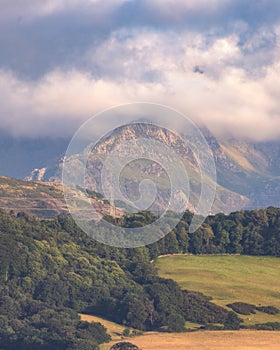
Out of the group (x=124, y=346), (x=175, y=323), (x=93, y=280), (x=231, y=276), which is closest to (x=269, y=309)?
(x=175, y=323)

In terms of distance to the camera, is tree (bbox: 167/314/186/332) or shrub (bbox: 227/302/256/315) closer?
tree (bbox: 167/314/186/332)

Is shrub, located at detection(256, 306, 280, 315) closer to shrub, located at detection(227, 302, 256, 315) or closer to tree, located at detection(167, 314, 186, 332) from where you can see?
shrub, located at detection(227, 302, 256, 315)

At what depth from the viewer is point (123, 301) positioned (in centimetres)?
13200

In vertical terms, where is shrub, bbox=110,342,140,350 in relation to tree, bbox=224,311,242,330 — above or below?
below

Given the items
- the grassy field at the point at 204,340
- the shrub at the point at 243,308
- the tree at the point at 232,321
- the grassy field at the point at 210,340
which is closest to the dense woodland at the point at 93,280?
the tree at the point at 232,321

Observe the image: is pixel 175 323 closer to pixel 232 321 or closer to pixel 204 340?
pixel 232 321

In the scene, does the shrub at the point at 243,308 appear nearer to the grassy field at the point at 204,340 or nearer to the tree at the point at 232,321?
the tree at the point at 232,321

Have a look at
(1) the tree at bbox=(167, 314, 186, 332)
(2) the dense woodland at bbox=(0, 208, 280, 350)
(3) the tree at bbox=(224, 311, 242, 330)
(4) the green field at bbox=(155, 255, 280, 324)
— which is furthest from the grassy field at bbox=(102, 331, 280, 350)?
(4) the green field at bbox=(155, 255, 280, 324)

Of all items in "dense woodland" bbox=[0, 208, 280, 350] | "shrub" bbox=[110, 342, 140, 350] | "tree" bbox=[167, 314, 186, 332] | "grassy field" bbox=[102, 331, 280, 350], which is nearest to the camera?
"shrub" bbox=[110, 342, 140, 350]

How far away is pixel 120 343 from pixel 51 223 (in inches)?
3007

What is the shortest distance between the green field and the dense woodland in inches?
165

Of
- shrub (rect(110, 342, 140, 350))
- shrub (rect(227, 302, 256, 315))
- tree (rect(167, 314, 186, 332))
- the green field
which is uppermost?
the green field

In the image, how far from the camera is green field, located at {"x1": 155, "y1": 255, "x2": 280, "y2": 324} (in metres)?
141

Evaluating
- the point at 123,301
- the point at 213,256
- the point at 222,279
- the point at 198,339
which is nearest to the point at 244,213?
the point at 213,256
